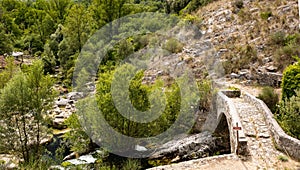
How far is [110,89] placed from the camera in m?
12.2

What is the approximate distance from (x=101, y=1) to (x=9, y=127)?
19813 mm

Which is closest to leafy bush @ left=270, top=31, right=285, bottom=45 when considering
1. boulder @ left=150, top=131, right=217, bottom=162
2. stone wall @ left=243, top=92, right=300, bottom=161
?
boulder @ left=150, top=131, right=217, bottom=162

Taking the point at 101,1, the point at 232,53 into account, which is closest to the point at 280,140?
the point at 232,53

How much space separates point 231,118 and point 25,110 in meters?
8.37

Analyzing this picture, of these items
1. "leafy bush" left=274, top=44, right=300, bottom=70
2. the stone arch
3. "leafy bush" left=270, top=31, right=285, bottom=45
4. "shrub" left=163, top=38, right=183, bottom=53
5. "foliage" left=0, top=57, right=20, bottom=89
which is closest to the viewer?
the stone arch

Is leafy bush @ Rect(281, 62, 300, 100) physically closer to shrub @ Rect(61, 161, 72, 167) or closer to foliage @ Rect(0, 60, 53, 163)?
shrub @ Rect(61, 161, 72, 167)

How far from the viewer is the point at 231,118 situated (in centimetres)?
1011

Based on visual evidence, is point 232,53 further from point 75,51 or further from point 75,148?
point 75,51

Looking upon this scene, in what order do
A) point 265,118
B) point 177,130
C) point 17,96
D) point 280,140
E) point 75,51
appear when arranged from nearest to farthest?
point 280,140 < point 265,118 < point 17,96 < point 177,130 < point 75,51

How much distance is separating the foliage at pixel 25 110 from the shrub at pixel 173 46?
12.0 m

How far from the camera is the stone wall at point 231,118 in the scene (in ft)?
27.1

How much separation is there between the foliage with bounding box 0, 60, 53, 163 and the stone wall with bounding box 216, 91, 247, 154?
7.78m

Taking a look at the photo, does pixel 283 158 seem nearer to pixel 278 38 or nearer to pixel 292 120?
pixel 292 120

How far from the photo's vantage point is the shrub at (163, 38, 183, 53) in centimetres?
2241
